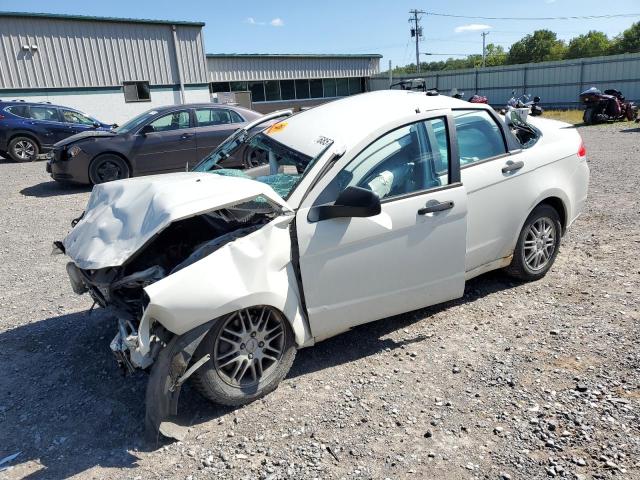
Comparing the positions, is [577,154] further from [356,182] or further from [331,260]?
[331,260]

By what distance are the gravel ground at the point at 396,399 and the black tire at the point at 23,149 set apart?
11331 mm

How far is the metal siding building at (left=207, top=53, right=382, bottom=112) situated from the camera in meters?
32.3

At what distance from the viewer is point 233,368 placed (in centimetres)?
315

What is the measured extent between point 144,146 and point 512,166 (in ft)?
25.9

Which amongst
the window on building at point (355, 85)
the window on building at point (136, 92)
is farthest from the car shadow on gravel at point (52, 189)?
the window on building at point (355, 85)

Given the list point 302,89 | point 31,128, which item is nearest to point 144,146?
point 31,128

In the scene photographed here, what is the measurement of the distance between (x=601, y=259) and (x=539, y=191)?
141 centimetres

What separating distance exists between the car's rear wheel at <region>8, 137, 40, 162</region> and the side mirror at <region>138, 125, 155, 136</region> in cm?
636

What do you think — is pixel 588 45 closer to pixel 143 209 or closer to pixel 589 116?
pixel 589 116

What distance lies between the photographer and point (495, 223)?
4.20 metres

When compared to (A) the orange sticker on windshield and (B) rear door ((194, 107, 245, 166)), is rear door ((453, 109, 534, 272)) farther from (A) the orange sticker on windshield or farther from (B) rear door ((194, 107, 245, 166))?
(B) rear door ((194, 107, 245, 166))

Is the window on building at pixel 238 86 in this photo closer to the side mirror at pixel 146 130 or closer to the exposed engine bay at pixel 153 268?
the side mirror at pixel 146 130

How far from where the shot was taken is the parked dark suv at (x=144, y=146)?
987cm

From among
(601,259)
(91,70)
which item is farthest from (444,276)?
(91,70)
